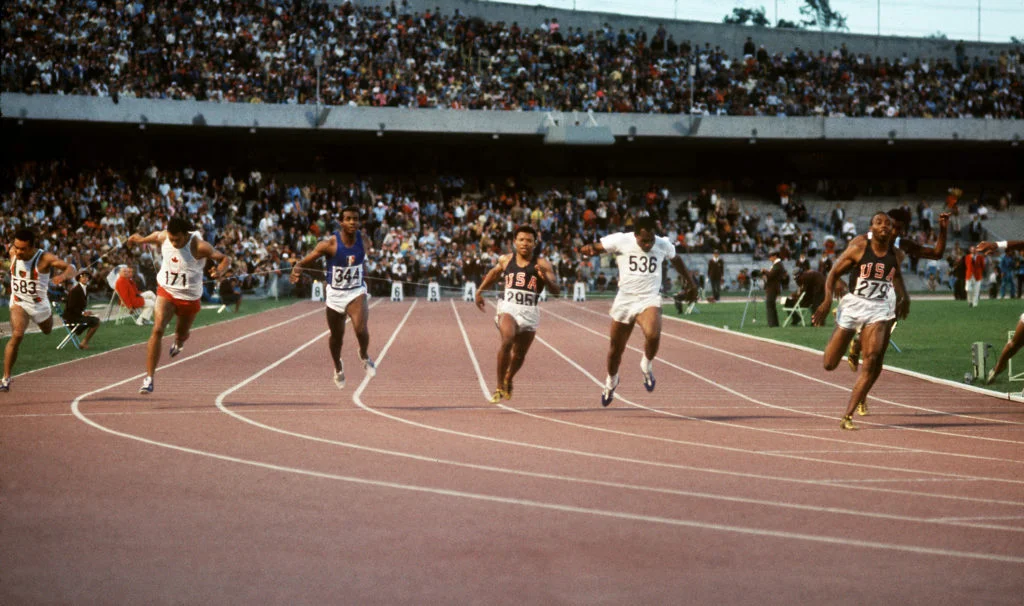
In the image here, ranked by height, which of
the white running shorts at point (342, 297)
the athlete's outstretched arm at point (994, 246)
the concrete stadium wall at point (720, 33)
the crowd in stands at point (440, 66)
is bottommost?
the white running shorts at point (342, 297)

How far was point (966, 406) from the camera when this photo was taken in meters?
12.2

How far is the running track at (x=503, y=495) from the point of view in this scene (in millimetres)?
5168

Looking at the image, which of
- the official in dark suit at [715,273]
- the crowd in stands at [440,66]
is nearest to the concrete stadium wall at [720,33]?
the crowd in stands at [440,66]

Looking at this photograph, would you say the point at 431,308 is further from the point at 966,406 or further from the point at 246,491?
the point at 246,491

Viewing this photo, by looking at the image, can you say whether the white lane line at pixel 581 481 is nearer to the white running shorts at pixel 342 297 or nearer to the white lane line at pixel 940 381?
the white running shorts at pixel 342 297

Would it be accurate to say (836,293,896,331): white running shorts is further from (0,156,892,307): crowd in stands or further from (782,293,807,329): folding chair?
(0,156,892,307): crowd in stands

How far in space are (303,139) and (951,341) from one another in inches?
1348

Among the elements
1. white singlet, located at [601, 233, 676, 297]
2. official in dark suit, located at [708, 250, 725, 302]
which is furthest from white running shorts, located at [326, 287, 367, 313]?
official in dark suit, located at [708, 250, 725, 302]

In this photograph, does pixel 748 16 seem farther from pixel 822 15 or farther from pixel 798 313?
pixel 798 313

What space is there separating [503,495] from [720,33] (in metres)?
53.8

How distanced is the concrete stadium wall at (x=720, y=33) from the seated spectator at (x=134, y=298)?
2921cm

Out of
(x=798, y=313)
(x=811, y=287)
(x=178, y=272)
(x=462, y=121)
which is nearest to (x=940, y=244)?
(x=178, y=272)

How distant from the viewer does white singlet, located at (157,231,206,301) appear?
12305 mm

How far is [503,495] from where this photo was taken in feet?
23.5
